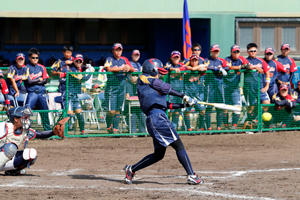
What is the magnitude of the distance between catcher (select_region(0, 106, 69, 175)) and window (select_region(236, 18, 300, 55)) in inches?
409

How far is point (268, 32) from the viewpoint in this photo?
18.7 metres

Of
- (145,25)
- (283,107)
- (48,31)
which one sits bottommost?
(283,107)

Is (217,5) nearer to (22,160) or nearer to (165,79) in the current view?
(165,79)

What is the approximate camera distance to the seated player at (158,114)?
333 inches

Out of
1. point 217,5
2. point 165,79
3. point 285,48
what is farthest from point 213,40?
point 165,79

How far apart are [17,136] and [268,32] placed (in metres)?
11.4

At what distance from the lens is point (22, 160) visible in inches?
353

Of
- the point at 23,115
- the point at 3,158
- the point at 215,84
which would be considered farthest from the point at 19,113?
the point at 215,84

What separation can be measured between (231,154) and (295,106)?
3.21 meters

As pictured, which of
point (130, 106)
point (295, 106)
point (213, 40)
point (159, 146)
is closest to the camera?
point (159, 146)

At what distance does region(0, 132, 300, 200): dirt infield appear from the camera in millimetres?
7855

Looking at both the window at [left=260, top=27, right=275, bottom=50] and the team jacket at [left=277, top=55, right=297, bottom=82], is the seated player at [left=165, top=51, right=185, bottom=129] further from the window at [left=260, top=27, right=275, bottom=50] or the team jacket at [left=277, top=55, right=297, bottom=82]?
the window at [left=260, top=27, right=275, bottom=50]

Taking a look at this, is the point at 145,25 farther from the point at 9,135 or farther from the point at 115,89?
the point at 9,135

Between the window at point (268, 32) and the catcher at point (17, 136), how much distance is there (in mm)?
10382
